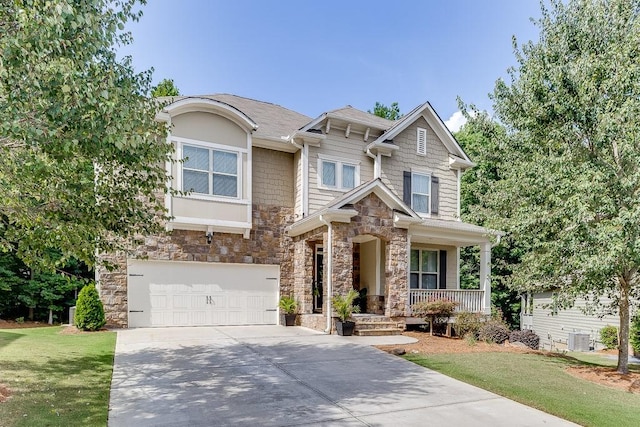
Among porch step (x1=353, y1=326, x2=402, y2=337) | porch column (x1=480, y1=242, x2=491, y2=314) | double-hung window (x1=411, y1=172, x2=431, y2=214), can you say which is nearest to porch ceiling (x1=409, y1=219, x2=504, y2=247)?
porch column (x1=480, y1=242, x2=491, y2=314)

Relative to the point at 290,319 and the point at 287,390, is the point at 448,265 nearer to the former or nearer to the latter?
the point at 290,319

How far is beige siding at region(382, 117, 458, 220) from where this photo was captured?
50.8 feet

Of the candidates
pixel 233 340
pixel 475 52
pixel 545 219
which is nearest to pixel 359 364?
pixel 233 340

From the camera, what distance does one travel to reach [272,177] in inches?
563

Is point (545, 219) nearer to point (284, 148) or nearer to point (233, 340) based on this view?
point (233, 340)

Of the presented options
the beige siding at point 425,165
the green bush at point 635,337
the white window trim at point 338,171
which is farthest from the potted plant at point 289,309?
the green bush at point 635,337

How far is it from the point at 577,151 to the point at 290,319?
363 inches

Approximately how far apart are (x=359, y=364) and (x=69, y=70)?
269 inches

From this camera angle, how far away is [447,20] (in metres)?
16.1

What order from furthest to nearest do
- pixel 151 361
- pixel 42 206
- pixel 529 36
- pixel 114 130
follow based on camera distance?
pixel 529 36
pixel 151 361
pixel 42 206
pixel 114 130

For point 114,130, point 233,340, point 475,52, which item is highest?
point 475,52

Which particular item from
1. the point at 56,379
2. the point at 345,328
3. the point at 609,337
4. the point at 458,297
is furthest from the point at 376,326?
the point at 609,337

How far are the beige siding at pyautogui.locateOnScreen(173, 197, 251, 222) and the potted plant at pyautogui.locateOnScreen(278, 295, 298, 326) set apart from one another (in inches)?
115

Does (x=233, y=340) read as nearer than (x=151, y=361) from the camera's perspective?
No
